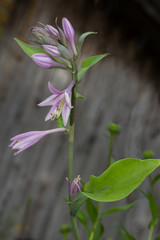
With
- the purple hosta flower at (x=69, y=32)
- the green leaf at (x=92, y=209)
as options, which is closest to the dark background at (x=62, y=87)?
the green leaf at (x=92, y=209)

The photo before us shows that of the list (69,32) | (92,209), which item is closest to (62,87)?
(92,209)

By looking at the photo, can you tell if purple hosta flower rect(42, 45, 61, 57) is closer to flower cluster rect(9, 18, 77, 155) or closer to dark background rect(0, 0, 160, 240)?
flower cluster rect(9, 18, 77, 155)

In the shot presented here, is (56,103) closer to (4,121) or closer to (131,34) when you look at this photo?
(131,34)

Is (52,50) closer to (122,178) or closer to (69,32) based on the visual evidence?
(69,32)

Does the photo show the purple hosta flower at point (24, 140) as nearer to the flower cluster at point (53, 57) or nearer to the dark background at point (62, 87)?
the flower cluster at point (53, 57)

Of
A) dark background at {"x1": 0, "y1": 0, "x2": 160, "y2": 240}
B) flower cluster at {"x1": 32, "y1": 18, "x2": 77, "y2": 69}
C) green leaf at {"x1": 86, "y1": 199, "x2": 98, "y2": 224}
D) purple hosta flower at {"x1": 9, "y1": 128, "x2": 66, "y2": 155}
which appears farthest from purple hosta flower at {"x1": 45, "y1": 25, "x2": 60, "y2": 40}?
dark background at {"x1": 0, "y1": 0, "x2": 160, "y2": 240}

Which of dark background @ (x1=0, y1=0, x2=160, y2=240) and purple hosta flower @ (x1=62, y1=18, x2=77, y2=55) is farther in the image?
dark background @ (x1=0, y1=0, x2=160, y2=240)

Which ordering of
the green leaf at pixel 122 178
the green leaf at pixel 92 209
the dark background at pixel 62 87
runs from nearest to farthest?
1. the green leaf at pixel 122 178
2. the green leaf at pixel 92 209
3. the dark background at pixel 62 87
